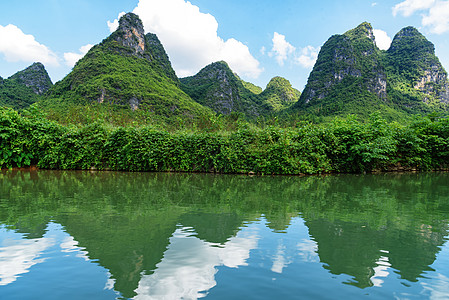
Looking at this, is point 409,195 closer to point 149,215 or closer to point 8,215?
point 149,215

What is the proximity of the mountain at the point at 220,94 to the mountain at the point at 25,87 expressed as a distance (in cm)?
6275

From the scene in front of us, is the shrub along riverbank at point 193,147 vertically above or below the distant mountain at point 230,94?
below

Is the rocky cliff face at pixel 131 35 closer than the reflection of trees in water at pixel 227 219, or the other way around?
the reflection of trees in water at pixel 227 219

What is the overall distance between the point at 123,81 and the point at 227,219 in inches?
3288

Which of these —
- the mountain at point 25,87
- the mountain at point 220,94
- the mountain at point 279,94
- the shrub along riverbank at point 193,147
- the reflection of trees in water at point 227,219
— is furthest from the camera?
the mountain at point 279,94

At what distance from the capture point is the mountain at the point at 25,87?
83188mm

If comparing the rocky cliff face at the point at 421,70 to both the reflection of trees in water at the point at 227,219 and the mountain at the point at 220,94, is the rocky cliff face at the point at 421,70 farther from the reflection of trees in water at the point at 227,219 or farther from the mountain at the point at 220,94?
the reflection of trees in water at the point at 227,219

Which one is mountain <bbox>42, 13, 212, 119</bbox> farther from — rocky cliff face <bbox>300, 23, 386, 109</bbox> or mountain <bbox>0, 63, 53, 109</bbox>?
rocky cliff face <bbox>300, 23, 386, 109</bbox>

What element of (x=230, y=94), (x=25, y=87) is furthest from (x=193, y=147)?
(x=25, y=87)

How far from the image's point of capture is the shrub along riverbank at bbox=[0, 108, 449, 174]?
1223 centimetres

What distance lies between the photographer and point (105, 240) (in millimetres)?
3471

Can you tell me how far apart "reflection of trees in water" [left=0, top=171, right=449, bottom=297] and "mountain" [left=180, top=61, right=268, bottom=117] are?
348 ft

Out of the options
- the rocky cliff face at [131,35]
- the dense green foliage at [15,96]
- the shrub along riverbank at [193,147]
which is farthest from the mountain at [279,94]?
the shrub along riverbank at [193,147]

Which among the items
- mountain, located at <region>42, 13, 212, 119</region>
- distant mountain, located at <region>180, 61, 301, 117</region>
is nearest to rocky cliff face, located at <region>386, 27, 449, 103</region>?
distant mountain, located at <region>180, 61, 301, 117</region>
